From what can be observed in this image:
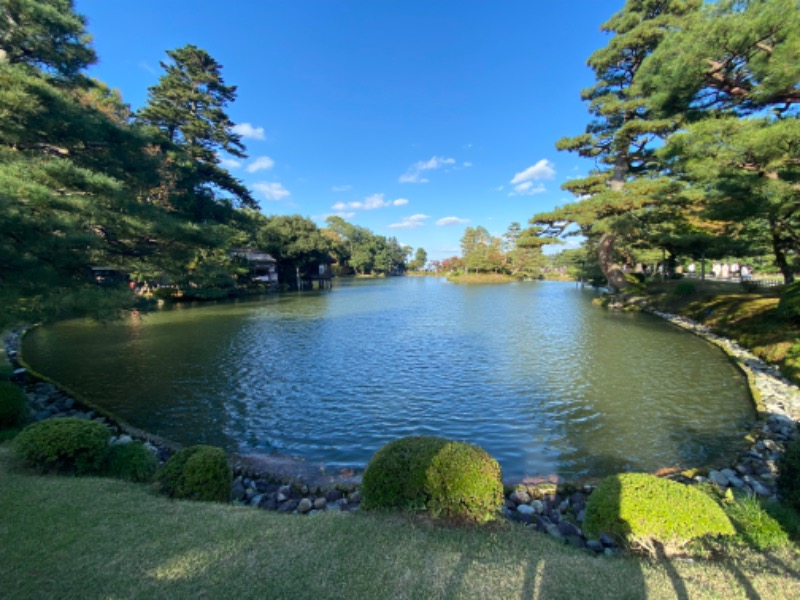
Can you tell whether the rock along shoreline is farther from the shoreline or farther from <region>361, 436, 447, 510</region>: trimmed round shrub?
<region>361, 436, 447, 510</region>: trimmed round shrub

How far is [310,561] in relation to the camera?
2873mm

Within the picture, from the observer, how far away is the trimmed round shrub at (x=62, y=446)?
4.38 metres

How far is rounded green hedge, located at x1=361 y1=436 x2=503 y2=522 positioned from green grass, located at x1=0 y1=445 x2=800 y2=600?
147 millimetres

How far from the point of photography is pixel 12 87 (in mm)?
7816

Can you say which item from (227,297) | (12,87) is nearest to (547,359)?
(12,87)

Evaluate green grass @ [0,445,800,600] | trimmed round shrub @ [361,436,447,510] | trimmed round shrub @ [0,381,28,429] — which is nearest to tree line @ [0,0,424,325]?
trimmed round shrub @ [0,381,28,429]

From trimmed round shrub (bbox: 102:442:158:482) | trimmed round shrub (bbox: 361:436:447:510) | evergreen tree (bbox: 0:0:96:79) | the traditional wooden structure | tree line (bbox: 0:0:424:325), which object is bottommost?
trimmed round shrub (bbox: 102:442:158:482)

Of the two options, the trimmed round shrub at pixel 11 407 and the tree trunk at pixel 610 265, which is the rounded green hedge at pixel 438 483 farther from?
the tree trunk at pixel 610 265

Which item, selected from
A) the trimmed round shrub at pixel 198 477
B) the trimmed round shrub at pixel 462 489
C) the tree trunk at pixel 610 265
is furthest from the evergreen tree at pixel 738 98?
the tree trunk at pixel 610 265

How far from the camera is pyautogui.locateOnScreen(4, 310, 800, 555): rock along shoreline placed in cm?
418

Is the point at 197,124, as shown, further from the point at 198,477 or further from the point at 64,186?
the point at 198,477

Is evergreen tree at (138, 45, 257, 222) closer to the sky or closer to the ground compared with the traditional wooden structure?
closer to the sky

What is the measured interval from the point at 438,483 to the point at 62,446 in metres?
4.40

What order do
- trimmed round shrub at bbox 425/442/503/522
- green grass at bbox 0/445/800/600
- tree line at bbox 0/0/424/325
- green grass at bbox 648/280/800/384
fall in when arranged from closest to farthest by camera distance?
green grass at bbox 0/445/800/600 < trimmed round shrub at bbox 425/442/503/522 < tree line at bbox 0/0/424/325 < green grass at bbox 648/280/800/384
